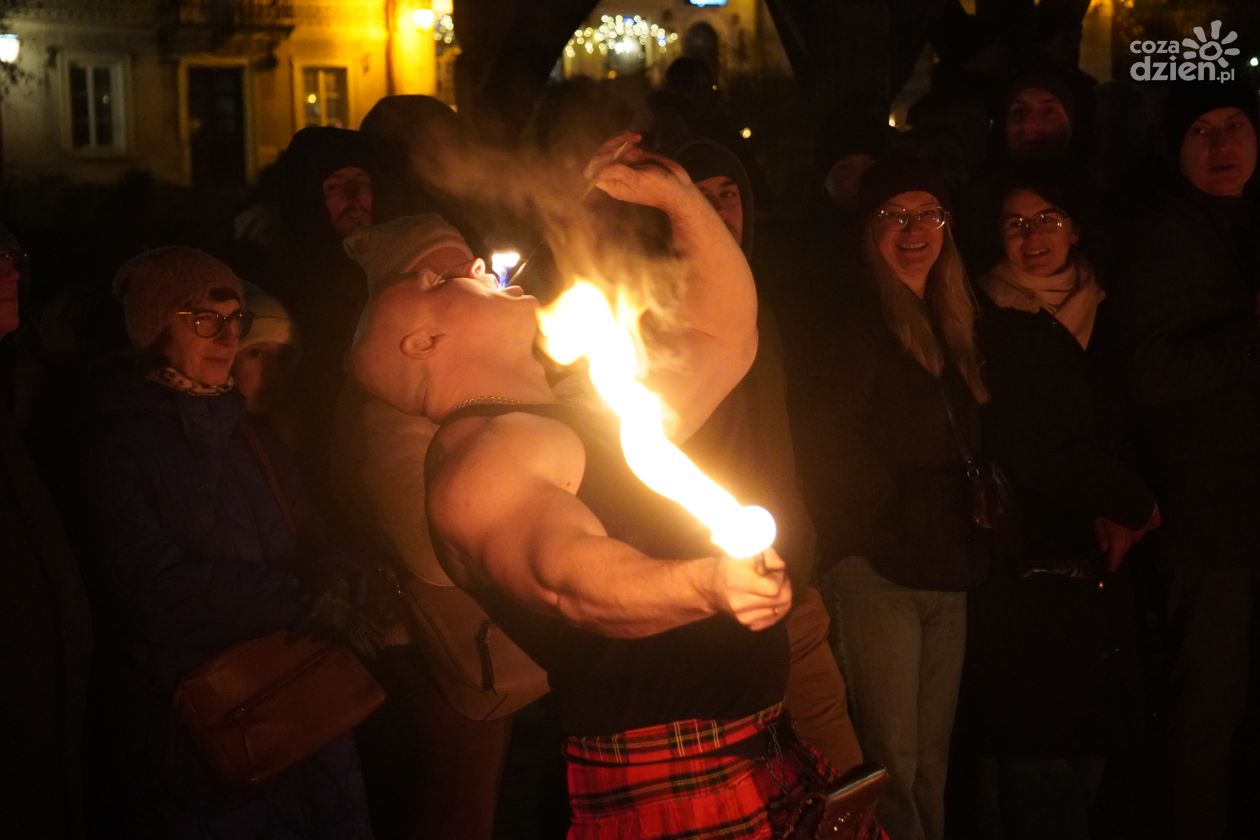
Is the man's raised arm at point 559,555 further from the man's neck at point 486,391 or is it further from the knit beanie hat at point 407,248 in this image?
the knit beanie hat at point 407,248

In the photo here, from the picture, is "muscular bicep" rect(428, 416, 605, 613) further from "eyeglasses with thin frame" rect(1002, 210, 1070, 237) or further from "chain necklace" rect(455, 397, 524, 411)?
"eyeglasses with thin frame" rect(1002, 210, 1070, 237)

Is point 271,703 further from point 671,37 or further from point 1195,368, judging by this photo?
point 671,37

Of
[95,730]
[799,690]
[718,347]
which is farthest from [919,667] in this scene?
[95,730]

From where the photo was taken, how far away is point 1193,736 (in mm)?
4664

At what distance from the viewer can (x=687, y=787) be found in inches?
101

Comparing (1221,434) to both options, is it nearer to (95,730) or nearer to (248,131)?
(95,730)

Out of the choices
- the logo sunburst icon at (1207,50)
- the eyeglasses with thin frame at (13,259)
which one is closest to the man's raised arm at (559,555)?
the eyeglasses with thin frame at (13,259)

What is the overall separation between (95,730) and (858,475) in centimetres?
214

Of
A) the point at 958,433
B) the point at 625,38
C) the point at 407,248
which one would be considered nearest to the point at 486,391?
the point at 407,248

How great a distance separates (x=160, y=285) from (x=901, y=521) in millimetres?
2091

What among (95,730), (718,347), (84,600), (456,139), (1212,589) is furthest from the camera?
(456,139)

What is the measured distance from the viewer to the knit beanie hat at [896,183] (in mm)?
4527

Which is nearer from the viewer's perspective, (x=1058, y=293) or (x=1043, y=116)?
(x=1058, y=293)

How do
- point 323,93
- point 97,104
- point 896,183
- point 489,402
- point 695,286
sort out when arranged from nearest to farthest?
1. point 489,402
2. point 695,286
3. point 896,183
4. point 97,104
5. point 323,93
